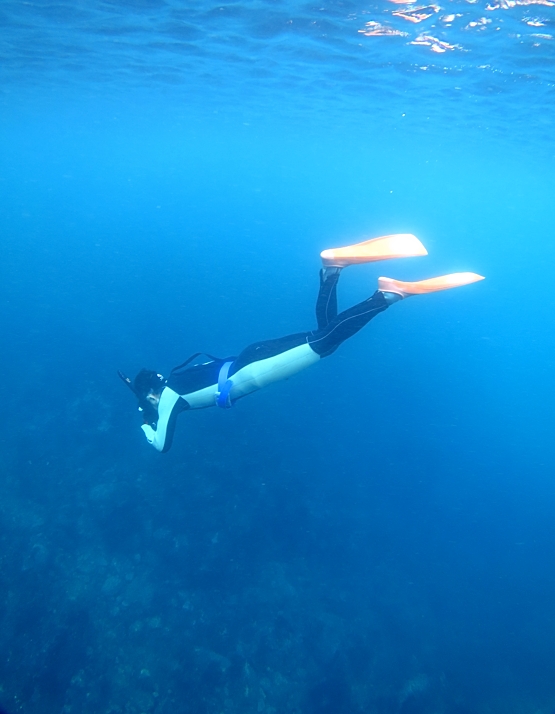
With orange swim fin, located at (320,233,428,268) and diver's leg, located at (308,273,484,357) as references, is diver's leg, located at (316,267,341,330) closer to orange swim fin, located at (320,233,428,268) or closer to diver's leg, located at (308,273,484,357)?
orange swim fin, located at (320,233,428,268)

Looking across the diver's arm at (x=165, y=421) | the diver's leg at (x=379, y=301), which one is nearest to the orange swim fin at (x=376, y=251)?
the diver's leg at (x=379, y=301)

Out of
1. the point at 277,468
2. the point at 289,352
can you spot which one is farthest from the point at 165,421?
the point at 277,468

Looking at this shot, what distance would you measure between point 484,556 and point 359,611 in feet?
15.4

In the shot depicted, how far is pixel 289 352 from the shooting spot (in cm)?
602

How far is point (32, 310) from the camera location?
2066 cm

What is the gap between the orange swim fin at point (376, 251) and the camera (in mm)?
5301

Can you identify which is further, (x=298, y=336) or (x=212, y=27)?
(x=212, y=27)

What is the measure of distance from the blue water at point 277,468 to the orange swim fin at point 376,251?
8.38 meters

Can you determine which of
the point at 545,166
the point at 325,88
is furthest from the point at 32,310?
the point at 545,166

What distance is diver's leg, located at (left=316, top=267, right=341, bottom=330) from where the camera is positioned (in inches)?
229

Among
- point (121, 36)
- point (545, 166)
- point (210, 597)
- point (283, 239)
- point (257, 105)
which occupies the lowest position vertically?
point (283, 239)

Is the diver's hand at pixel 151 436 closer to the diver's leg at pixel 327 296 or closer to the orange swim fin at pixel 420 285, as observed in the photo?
the diver's leg at pixel 327 296

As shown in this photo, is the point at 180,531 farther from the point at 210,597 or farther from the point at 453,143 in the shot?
the point at 453,143

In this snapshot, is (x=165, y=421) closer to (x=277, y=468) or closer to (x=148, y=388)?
(x=148, y=388)
